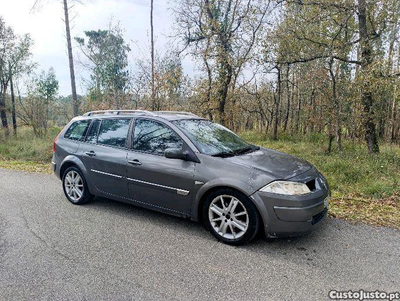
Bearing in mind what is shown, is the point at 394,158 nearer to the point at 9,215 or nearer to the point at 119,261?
the point at 119,261

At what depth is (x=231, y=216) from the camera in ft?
11.0

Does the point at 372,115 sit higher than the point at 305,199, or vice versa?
the point at 372,115

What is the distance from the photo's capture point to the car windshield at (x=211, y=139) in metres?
3.80

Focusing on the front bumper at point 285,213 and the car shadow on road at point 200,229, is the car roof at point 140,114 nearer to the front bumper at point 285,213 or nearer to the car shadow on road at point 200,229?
the car shadow on road at point 200,229

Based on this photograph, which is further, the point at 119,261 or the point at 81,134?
the point at 81,134

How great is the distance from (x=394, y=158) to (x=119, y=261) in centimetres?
839

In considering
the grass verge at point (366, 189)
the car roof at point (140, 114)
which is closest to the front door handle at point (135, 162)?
the car roof at point (140, 114)

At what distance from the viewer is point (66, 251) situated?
3.23 meters

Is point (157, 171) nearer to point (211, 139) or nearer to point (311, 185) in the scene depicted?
point (211, 139)

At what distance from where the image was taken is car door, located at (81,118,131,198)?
4.23 m

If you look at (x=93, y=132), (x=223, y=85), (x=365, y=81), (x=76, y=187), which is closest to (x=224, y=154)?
(x=93, y=132)

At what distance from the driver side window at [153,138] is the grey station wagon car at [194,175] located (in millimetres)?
15

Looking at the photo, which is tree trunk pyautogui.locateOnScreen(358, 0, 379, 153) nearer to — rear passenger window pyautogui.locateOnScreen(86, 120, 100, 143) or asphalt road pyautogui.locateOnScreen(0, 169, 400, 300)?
asphalt road pyautogui.locateOnScreen(0, 169, 400, 300)

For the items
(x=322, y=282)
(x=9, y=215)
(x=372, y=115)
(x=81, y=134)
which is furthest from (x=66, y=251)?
(x=372, y=115)
